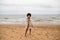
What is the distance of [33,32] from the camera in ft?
9.87

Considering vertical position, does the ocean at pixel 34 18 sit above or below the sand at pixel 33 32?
above

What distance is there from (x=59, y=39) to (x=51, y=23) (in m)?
0.75

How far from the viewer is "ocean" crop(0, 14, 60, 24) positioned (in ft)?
11.3

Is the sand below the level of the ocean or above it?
below

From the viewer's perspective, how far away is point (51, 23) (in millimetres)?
3449

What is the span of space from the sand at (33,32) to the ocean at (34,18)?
0.53 feet

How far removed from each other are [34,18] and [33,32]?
55cm

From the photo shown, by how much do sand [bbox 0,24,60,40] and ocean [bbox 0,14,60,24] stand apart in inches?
6.4

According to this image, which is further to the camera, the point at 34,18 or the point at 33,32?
the point at 34,18

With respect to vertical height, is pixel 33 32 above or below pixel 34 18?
below

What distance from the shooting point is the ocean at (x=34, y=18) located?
3452 mm

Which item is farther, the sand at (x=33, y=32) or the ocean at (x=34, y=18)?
the ocean at (x=34, y=18)

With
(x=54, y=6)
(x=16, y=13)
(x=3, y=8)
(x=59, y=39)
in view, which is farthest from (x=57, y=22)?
(x=3, y=8)

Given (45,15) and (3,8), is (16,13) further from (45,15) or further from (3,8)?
(45,15)
